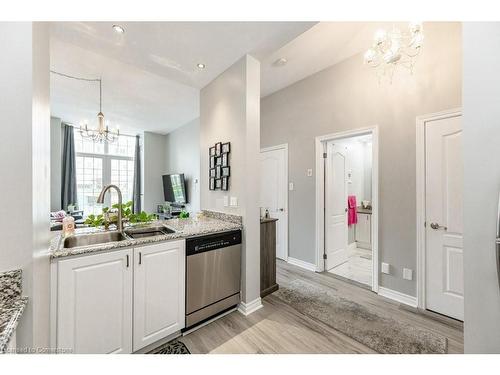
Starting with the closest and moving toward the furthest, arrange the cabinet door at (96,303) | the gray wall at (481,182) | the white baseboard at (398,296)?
the gray wall at (481,182), the cabinet door at (96,303), the white baseboard at (398,296)

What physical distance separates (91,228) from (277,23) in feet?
8.44

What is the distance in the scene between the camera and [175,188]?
6043 millimetres

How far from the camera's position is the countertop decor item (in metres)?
2.40

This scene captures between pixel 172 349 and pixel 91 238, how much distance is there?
3.77 ft

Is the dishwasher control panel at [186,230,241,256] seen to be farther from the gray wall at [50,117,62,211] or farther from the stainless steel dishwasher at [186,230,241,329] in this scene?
the gray wall at [50,117,62,211]

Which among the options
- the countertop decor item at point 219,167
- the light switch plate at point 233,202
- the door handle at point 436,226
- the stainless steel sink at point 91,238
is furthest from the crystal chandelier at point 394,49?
the stainless steel sink at point 91,238

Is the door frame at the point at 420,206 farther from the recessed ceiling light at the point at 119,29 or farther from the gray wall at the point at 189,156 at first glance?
the gray wall at the point at 189,156

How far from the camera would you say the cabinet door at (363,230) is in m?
4.22

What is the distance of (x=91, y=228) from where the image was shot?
2041mm

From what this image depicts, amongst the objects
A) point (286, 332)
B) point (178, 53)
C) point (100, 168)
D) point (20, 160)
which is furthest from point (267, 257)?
point (100, 168)

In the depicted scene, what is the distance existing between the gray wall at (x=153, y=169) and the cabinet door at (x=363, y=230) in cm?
585

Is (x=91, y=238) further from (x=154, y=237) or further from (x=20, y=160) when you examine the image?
(x=20, y=160)

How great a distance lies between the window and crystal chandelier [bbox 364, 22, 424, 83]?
7164 mm
